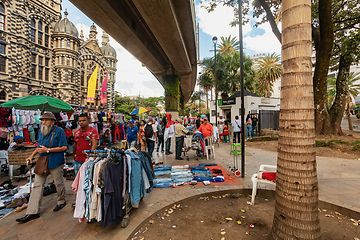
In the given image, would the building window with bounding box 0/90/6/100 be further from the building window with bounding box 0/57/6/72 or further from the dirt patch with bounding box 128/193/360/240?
the dirt patch with bounding box 128/193/360/240

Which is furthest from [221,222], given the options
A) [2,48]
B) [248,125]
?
[2,48]

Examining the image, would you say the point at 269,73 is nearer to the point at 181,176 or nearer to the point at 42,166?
the point at 181,176

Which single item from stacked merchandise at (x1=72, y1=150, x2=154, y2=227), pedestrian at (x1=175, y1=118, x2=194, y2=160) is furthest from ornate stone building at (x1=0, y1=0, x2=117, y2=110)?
stacked merchandise at (x1=72, y1=150, x2=154, y2=227)

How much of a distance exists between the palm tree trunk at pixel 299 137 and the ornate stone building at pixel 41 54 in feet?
84.5

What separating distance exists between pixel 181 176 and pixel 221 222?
2.20 metres

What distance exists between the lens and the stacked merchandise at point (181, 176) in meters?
4.81

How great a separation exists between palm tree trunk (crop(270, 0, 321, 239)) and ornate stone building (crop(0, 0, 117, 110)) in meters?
25.8

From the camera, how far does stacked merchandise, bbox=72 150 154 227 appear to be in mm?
2672

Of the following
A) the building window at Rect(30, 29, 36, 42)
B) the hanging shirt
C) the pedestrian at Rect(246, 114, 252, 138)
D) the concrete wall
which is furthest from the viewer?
the concrete wall

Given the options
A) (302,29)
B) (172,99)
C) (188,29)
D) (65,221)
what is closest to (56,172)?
(65,221)

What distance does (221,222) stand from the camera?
315 cm

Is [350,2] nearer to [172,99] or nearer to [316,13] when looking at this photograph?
[316,13]

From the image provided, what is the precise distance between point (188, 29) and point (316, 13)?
8.60m

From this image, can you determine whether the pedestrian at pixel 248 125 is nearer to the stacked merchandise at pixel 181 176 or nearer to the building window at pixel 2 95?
the stacked merchandise at pixel 181 176
